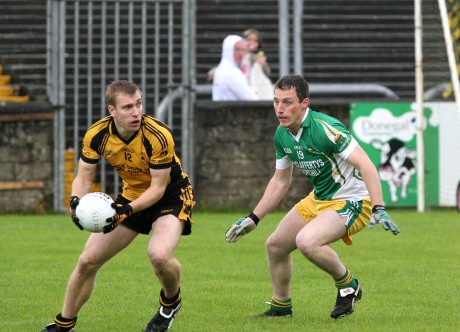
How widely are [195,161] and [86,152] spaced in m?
11.4

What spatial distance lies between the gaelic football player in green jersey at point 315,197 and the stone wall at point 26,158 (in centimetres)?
1022

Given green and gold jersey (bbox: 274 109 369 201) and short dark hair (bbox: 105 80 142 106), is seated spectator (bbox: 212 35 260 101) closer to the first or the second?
green and gold jersey (bbox: 274 109 369 201)

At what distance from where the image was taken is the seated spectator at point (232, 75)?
19.4 m

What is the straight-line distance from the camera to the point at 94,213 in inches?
308

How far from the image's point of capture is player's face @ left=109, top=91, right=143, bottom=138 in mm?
7969

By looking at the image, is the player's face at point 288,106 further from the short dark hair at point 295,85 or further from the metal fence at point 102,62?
the metal fence at point 102,62

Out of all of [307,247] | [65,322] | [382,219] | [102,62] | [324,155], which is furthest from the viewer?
[102,62]

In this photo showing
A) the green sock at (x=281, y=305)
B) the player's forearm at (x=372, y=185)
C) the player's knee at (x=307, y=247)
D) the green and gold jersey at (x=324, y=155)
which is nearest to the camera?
the player's forearm at (x=372, y=185)

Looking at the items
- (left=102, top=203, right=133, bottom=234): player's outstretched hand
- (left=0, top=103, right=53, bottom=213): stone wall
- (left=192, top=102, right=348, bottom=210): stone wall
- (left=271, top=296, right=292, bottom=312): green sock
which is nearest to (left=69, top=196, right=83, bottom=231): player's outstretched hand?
(left=102, top=203, right=133, bottom=234): player's outstretched hand

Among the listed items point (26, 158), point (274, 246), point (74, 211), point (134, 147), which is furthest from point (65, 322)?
point (26, 158)

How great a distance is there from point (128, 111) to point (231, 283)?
350 cm

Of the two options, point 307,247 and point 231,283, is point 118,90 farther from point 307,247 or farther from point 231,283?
point 231,283

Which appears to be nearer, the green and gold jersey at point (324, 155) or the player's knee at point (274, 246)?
the green and gold jersey at point (324, 155)

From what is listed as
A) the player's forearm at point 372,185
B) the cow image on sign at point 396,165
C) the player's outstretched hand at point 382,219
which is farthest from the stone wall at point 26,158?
the player's outstretched hand at point 382,219
